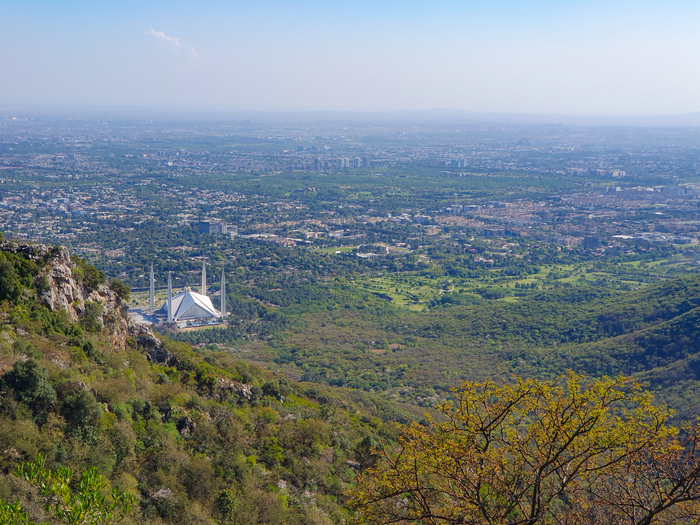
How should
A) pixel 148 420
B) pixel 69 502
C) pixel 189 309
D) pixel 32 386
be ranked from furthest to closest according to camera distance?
1. pixel 189 309
2. pixel 148 420
3. pixel 32 386
4. pixel 69 502

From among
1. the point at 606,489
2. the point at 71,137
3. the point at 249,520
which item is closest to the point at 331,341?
the point at 249,520

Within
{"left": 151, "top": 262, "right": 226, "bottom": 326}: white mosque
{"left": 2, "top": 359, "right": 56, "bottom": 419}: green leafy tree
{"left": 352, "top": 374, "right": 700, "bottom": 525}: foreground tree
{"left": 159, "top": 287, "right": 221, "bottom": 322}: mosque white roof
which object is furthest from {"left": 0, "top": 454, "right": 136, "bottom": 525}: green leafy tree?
{"left": 159, "top": 287, "right": 221, "bottom": 322}: mosque white roof

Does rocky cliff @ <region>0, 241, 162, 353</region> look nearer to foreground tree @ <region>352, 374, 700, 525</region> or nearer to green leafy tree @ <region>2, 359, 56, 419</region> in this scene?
green leafy tree @ <region>2, 359, 56, 419</region>

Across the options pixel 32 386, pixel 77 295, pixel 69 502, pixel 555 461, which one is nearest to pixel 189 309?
pixel 77 295

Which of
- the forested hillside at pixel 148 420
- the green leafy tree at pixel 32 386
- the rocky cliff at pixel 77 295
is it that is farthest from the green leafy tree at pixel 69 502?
the rocky cliff at pixel 77 295

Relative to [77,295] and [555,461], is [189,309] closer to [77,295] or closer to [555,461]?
[77,295]

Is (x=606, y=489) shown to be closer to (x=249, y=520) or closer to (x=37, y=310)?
(x=249, y=520)
